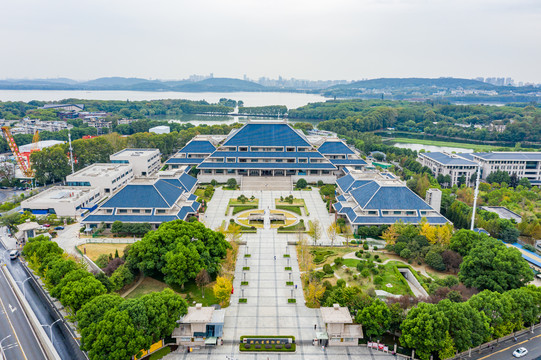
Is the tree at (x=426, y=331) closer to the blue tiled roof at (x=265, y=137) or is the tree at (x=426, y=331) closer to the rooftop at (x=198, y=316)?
the rooftop at (x=198, y=316)

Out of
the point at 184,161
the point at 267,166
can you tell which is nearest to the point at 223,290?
the point at 267,166

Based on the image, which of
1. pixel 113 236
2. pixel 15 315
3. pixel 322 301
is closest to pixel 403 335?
pixel 322 301

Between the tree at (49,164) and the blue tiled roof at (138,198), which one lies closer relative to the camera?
the blue tiled roof at (138,198)

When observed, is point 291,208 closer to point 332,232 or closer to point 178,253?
point 332,232

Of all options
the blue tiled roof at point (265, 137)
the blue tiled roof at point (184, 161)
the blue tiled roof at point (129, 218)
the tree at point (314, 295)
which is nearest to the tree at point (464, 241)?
the tree at point (314, 295)

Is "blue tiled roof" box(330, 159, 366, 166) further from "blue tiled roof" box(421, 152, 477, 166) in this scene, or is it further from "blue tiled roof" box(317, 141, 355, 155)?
"blue tiled roof" box(421, 152, 477, 166)

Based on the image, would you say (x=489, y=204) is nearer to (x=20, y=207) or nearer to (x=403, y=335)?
(x=403, y=335)
